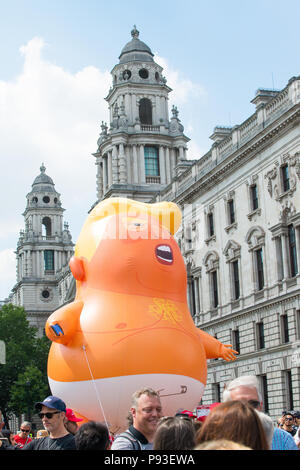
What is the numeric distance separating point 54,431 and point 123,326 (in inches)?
240

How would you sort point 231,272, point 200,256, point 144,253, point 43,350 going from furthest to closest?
point 43,350 < point 200,256 < point 231,272 < point 144,253

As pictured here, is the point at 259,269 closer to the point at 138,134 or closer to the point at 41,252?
the point at 138,134

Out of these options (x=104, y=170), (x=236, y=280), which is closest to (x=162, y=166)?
(x=104, y=170)

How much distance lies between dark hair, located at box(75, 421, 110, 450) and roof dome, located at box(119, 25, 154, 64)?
2461 inches

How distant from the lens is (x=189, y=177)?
160 feet

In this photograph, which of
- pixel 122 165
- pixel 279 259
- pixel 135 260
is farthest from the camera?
pixel 122 165

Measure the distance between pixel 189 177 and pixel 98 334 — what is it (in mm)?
35365

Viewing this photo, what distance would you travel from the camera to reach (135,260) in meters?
14.5

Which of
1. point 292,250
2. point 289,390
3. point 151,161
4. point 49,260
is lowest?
A: point 289,390

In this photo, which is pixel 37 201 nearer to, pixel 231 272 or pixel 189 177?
pixel 189 177

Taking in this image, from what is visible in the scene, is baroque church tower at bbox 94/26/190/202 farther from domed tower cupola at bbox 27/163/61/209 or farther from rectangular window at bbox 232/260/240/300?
domed tower cupola at bbox 27/163/61/209

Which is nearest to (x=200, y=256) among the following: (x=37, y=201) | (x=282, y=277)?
(x=282, y=277)

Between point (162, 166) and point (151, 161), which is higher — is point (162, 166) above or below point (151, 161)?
below
